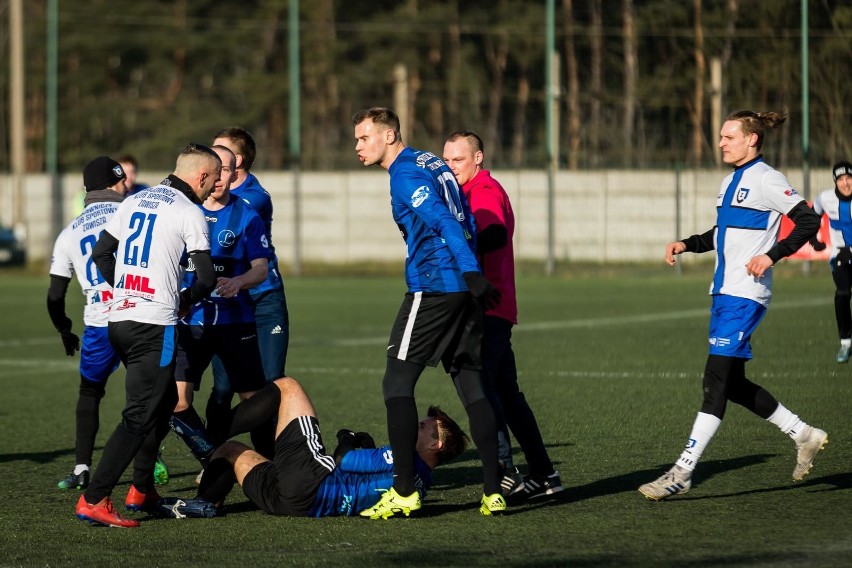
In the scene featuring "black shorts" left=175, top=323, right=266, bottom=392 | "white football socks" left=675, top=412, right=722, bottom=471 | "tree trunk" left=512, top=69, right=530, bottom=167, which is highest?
"tree trunk" left=512, top=69, right=530, bottom=167

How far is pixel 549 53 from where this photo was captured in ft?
102

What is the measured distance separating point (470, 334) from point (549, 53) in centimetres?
2487

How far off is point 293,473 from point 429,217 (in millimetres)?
1500

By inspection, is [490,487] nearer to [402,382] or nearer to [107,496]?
[402,382]

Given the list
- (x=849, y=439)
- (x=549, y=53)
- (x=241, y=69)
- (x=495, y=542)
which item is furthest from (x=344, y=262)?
(x=495, y=542)

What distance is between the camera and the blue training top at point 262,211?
8391 mm

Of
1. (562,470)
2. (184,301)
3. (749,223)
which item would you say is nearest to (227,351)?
(184,301)

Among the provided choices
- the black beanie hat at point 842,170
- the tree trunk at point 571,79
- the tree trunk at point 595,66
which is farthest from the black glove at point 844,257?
the tree trunk at point 595,66

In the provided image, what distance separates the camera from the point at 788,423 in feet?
25.1

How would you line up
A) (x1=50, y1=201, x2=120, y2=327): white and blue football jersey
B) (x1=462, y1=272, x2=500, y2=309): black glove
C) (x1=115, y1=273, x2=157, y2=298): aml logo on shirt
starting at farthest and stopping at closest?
(x1=50, y1=201, x2=120, y2=327): white and blue football jersey → (x1=115, y1=273, x2=157, y2=298): aml logo on shirt → (x1=462, y1=272, x2=500, y2=309): black glove

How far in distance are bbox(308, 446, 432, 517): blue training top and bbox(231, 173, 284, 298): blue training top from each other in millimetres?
1575

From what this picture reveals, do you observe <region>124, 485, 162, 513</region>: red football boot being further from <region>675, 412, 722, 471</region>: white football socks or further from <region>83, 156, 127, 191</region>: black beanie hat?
<region>675, 412, 722, 471</region>: white football socks

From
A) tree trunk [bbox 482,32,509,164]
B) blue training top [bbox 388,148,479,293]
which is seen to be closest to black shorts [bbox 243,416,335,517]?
blue training top [bbox 388,148,479,293]

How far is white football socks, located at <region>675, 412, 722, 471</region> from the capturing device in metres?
7.30
